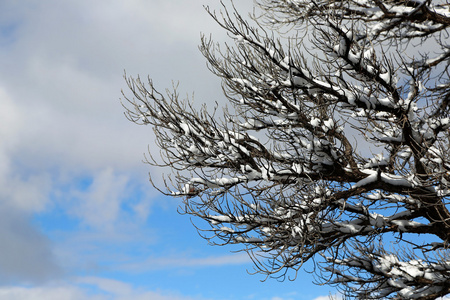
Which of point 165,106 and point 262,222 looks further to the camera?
point 165,106

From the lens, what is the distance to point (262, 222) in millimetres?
8062

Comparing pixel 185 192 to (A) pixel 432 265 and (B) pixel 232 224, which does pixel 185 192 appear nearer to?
(B) pixel 232 224

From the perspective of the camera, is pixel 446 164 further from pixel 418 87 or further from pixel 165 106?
pixel 165 106

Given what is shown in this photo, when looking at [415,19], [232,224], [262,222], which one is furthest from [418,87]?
[232,224]

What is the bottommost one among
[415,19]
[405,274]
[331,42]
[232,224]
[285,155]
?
[405,274]

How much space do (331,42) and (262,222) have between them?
3315 mm

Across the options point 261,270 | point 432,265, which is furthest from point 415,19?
point 261,270

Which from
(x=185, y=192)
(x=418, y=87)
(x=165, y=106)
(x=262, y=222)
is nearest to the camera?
(x=418, y=87)

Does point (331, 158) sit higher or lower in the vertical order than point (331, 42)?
lower

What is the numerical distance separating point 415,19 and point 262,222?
4807mm

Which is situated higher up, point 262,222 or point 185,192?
point 185,192

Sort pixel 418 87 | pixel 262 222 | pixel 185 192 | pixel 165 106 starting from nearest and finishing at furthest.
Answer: pixel 418 87 → pixel 262 222 → pixel 165 106 → pixel 185 192

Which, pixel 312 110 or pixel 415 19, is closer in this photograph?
pixel 312 110

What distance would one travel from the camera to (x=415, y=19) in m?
8.62
